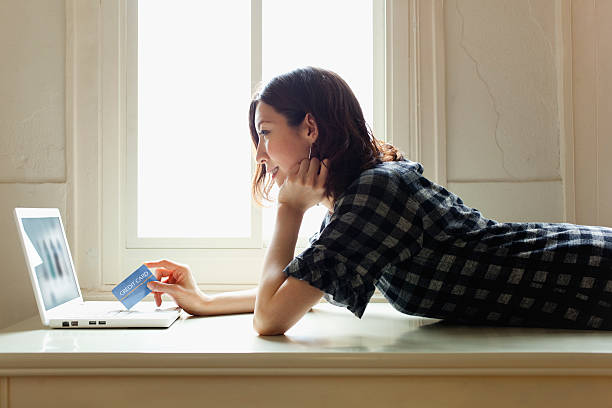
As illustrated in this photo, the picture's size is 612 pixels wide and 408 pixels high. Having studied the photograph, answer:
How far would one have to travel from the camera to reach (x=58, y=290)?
129 cm

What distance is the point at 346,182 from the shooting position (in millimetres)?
1157

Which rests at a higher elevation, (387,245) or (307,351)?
(387,245)

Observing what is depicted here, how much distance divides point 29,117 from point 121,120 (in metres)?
0.26

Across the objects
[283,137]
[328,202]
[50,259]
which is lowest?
[50,259]

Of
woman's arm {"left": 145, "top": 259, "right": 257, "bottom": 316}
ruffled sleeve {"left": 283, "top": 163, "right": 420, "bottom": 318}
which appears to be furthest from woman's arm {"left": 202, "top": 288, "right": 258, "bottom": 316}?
ruffled sleeve {"left": 283, "top": 163, "right": 420, "bottom": 318}

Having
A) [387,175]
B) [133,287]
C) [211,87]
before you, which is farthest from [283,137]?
[211,87]

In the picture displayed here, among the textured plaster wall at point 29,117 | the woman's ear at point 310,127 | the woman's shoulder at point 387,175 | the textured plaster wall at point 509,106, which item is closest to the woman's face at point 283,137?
the woman's ear at point 310,127

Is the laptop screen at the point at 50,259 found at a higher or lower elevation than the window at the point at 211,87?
lower

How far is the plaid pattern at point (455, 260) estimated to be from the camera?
1031 millimetres

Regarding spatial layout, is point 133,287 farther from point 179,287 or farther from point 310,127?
point 310,127

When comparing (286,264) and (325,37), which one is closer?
(286,264)

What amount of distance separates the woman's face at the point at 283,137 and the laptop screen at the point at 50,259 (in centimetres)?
57

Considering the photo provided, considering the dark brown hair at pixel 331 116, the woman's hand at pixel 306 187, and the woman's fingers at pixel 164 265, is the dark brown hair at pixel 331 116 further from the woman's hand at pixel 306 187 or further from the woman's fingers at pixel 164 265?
the woman's fingers at pixel 164 265

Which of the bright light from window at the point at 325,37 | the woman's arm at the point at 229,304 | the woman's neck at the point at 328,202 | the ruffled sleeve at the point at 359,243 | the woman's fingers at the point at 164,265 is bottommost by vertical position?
the woman's arm at the point at 229,304
